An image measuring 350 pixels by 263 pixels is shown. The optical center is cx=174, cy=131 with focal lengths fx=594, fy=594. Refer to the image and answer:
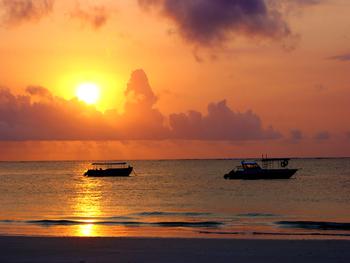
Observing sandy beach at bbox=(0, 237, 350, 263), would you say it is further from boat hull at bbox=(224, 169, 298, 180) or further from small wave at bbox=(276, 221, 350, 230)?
boat hull at bbox=(224, 169, 298, 180)

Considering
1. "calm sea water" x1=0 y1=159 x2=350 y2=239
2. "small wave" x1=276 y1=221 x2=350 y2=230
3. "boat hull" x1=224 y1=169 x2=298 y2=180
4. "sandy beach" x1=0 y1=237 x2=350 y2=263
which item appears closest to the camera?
"sandy beach" x1=0 y1=237 x2=350 y2=263

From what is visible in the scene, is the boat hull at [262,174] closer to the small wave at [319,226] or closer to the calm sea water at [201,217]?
the calm sea water at [201,217]

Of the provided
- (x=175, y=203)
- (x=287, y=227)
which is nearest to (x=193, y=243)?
(x=287, y=227)

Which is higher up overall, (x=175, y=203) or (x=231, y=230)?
(x=175, y=203)

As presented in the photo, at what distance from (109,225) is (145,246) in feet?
50.2

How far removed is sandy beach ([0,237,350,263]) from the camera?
24281 millimetres

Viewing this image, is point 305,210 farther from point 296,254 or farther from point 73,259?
point 73,259

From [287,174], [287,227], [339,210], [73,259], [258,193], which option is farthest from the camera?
[287,174]

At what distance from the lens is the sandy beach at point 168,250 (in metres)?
24.3

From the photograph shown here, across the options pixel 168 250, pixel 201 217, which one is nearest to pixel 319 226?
pixel 201 217

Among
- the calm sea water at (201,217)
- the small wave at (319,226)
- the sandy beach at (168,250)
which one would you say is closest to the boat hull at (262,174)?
the calm sea water at (201,217)

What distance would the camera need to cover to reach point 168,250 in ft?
87.5

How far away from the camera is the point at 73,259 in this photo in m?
24.2

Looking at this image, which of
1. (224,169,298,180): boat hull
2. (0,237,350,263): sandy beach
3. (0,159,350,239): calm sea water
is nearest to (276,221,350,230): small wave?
(0,159,350,239): calm sea water
